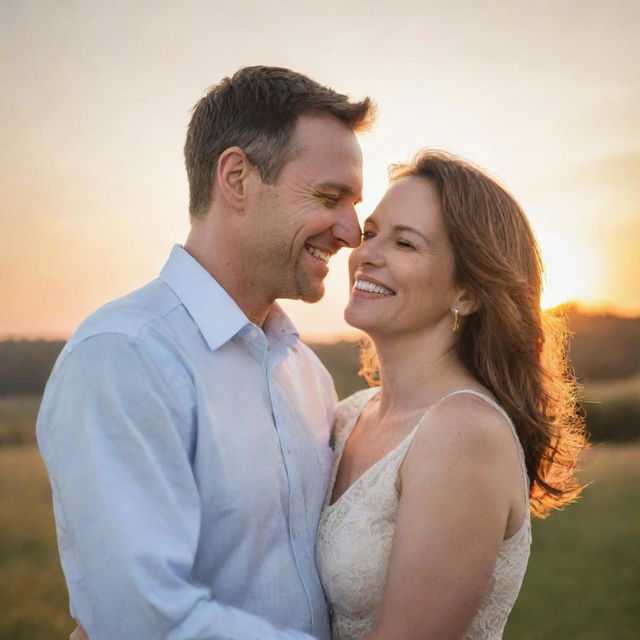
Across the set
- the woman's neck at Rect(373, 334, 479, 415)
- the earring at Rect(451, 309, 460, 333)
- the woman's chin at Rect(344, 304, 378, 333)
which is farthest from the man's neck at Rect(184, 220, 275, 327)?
the earring at Rect(451, 309, 460, 333)

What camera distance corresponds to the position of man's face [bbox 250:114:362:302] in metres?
2.39

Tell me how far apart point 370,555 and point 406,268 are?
0.91m

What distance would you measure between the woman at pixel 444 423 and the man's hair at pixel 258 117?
1.24 ft

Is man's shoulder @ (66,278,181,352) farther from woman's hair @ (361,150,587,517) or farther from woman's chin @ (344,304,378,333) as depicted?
woman's hair @ (361,150,587,517)

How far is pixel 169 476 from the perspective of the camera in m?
1.84

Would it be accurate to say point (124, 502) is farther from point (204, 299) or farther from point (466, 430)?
point (466, 430)

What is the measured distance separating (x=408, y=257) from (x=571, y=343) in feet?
2.95

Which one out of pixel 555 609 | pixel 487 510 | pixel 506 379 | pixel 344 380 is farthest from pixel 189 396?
pixel 555 609

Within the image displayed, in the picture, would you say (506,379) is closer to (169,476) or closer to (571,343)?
(571,343)

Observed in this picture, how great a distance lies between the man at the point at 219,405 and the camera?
5.76 feet

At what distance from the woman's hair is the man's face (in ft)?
0.94

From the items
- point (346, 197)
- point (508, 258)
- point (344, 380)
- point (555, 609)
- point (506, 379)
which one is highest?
point (346, 197)

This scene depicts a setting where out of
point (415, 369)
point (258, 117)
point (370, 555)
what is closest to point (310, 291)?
point (415, 369)

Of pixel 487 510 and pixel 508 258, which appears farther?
pixel 508 258
